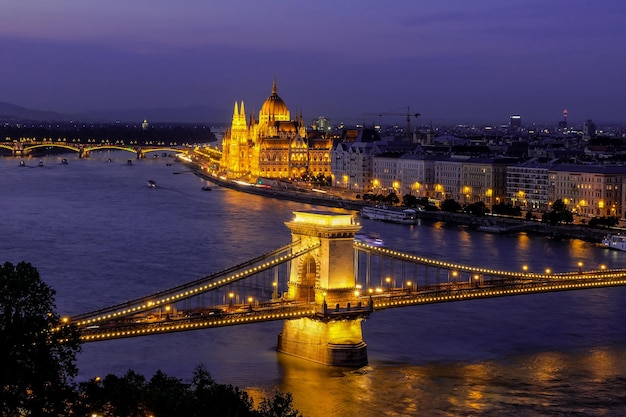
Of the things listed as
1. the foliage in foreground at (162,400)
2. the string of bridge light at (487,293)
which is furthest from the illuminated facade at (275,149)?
the foliage in foreground at (162,400)

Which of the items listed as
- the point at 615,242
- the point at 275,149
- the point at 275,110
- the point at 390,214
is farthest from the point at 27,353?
the point at 275,110

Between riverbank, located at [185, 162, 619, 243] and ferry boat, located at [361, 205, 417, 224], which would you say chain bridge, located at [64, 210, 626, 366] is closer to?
riverbank, located at [185, 162, 619, 243]

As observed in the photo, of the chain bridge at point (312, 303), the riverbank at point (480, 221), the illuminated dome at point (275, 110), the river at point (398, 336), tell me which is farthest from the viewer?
the illuminated dome at point (275, 110)

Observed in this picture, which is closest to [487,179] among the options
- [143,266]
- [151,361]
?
[143,266]

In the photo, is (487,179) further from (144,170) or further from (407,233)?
(144,170)

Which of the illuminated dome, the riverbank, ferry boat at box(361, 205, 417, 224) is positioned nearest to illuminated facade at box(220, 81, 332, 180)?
the illuminated dome

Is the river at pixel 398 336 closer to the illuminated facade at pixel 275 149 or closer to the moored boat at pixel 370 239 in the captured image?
the moored boat at pixel 370 239

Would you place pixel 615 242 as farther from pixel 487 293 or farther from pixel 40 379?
pixel 40 379
